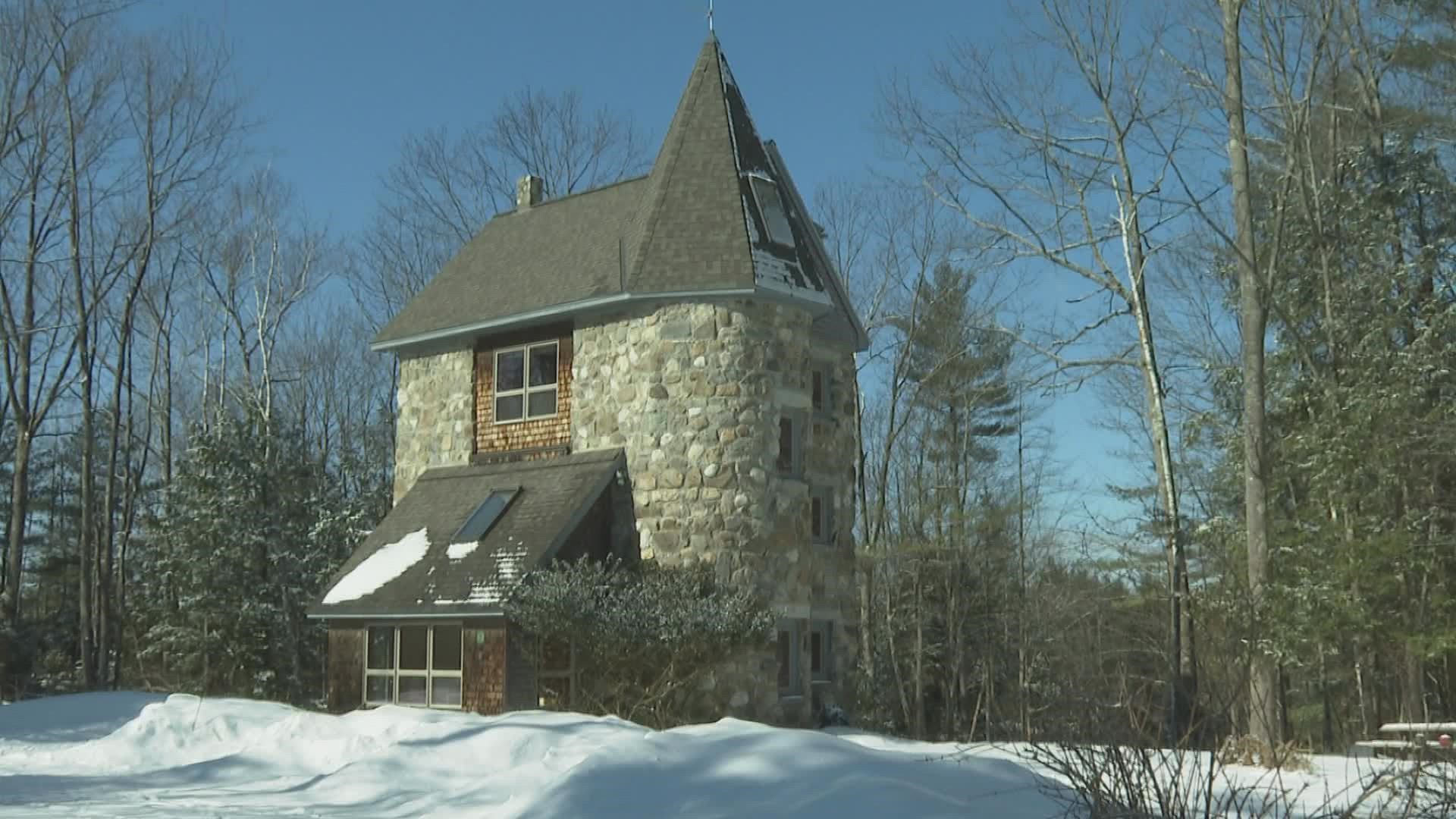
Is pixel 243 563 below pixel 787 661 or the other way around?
the other way around

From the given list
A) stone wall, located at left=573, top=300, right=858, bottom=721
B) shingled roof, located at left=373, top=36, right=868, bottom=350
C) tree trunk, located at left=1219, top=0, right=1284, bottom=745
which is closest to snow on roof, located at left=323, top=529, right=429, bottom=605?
stone wall, located at left=573, top=300, right=858, bottom=721

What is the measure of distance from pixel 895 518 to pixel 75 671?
66.9 ft

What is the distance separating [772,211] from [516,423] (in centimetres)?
516

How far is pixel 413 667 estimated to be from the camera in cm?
2061

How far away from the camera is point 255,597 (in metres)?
27.7

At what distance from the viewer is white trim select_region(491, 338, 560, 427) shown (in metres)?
21.2

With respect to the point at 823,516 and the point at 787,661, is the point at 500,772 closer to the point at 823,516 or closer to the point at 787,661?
the point at 787,661

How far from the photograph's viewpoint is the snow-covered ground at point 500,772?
8.69m

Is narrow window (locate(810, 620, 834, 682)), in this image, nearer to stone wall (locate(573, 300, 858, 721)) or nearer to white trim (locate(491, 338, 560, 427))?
stone wall (locate(573, 300, 858, 721))

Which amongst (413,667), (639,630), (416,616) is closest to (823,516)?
(639,630)

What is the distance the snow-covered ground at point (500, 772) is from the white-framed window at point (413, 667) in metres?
3.45

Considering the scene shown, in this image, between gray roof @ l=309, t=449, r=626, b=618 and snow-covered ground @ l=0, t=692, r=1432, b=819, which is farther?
gray roof @ l=309, t=449, r=626, b=618

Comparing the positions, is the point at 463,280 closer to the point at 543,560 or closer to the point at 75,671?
the point at 543,560

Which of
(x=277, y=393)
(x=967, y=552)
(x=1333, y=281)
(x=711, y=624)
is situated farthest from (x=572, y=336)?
(x=277, y=393)
